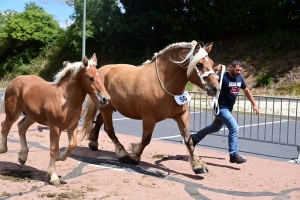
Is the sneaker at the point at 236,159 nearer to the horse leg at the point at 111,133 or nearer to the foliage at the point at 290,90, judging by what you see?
the horse leg at the point at 111,133

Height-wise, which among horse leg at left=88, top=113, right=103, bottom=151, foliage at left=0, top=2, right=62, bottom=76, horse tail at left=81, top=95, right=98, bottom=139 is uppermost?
foliage at left=0, top=2, right=62, bottom=76

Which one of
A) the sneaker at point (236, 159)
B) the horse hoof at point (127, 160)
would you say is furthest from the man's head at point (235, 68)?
the horse hoof at point (127, 160)

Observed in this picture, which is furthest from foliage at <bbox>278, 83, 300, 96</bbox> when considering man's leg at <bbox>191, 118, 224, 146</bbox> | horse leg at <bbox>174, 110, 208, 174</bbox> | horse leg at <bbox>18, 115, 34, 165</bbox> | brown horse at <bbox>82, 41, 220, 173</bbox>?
horse leg at <bbox>18, 115, 34, 165</bbox>

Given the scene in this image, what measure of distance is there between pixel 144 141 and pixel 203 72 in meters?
1.56

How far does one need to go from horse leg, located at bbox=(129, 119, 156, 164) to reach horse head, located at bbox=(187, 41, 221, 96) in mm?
1041

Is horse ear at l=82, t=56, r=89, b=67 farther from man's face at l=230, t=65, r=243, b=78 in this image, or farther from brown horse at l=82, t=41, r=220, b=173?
man's face at l=230, t=65, r=243, b=78

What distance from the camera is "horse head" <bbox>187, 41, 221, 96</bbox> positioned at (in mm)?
5723

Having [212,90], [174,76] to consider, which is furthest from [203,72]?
[174,76]

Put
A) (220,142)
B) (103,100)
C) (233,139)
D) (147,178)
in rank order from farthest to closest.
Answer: (220,142), (233,139), (147,178), (103,100)

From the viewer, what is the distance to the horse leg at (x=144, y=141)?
6348mm

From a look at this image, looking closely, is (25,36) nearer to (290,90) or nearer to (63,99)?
(290,90)

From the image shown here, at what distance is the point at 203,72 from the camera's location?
5793 mm

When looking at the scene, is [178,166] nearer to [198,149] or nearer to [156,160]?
[156,160]

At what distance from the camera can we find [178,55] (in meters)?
6.20
